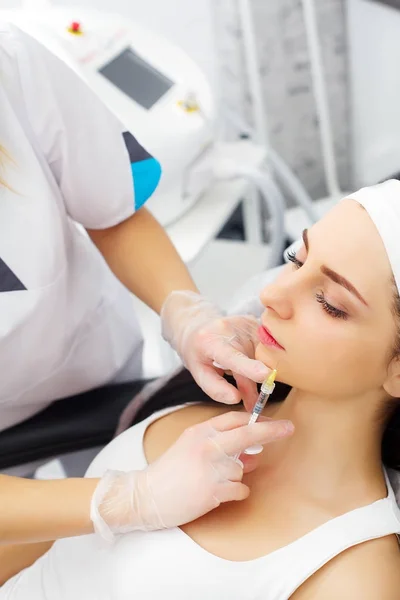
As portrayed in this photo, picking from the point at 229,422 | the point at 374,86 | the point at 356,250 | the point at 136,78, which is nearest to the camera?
the point at 356,250

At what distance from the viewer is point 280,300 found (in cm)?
86

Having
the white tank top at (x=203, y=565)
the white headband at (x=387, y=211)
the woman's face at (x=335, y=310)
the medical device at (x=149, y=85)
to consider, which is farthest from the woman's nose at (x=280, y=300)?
the medical device at (x=149, y=85)

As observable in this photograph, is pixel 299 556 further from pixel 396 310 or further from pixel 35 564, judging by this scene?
pixel 35 564

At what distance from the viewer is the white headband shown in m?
0.80

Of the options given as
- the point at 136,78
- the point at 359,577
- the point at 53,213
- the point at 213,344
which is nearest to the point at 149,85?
the point at 136,78

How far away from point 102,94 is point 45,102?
27.1 inches

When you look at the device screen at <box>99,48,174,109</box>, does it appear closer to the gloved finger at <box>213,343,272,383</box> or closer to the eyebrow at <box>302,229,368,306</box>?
the gloved finger at <box>213,343,272,383</box>

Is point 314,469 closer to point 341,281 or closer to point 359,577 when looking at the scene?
point 359,577

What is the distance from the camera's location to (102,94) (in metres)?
1.69

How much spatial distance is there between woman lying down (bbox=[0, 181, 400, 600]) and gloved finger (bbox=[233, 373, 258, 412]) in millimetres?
47

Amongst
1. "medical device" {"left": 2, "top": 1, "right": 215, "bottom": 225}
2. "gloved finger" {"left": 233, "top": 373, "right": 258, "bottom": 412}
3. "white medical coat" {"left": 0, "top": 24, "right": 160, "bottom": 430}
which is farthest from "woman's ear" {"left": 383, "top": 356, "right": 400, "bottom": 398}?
"medical device" {"left": 2, "top": 1, "right": 215, "bottom": 225}

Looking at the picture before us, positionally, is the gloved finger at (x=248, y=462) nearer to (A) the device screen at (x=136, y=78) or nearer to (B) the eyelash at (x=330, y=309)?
(B) the eyelash at (x=330, y=309)

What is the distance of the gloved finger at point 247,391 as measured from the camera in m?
1.01

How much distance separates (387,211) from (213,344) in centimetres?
34
